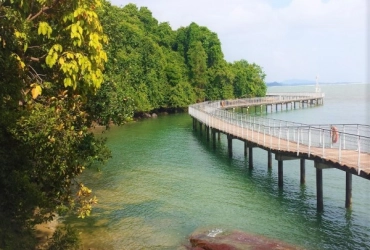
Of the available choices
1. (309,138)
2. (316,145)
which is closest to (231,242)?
(309,138)

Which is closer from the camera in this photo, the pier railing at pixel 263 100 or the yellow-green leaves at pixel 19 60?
the yellow-green leaves at pixel 19 60

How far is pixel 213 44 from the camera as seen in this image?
83.8m

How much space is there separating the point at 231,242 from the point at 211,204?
5.42 m

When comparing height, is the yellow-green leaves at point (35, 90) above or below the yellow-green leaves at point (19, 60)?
below

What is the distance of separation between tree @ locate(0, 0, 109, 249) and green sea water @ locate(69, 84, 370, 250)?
20.4 feet

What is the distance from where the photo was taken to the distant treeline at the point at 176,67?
62519mm

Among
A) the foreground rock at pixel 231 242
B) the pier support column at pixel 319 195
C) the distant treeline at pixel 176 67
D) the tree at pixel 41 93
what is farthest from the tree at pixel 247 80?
the tree at pixel 41 93

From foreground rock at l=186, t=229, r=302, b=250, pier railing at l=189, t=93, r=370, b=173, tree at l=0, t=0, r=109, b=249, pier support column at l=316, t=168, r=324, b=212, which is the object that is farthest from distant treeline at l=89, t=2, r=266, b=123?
tree at l=0, t=0, r=109, b=249

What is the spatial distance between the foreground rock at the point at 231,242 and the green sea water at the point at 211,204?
28.7 inches

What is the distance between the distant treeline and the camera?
62519 millimetres

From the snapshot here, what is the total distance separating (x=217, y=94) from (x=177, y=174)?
56792 mm

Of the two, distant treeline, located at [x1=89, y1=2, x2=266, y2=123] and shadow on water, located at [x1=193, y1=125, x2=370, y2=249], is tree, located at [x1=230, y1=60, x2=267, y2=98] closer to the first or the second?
distant treeline, located at [x1=89, y1=2, x2=266, y2=123]

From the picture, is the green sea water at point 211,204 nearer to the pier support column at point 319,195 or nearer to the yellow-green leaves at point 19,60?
the pier support column at point 319,195

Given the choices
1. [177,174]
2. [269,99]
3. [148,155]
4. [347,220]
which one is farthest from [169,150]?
[269,99]
